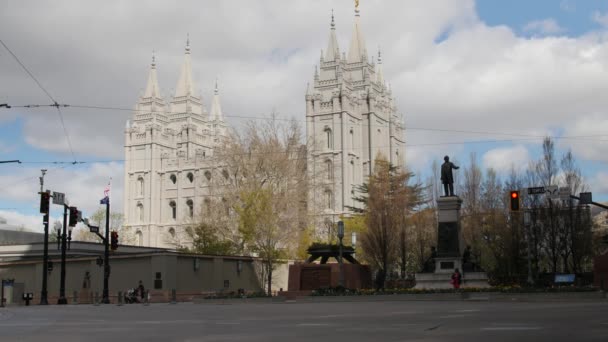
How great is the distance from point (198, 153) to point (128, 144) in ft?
43.7

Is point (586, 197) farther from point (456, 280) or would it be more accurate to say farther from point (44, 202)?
point (44, 202)

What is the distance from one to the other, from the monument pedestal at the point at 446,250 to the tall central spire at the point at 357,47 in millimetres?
87707

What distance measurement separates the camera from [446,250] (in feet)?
107

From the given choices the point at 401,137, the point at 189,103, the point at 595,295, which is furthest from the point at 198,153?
the point at 595,295

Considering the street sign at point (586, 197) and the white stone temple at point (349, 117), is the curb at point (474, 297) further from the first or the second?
the white stone temple at point (349, 117)

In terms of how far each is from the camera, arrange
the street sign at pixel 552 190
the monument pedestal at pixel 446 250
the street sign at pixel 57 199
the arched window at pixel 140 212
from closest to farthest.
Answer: the street sign at pixel 552 190
the monument pedestal at pixel 446 250
the street sign at pixel 57 199
the arched window at pixel 140 212

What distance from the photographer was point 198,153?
436 feet

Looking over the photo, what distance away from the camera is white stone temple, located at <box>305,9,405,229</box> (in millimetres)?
108500

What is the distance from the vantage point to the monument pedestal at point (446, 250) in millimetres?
32500

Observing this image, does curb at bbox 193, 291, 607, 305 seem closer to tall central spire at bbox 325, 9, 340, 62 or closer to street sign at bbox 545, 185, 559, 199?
street sign at bbox 545, 185, 559, 199

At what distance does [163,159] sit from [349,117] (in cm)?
3858

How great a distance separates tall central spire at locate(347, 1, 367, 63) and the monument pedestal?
288ft

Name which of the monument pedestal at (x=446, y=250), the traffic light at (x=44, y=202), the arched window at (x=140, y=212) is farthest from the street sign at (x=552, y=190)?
the arched window at (x=140, y=212)

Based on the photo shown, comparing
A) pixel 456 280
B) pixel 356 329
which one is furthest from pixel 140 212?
pixel 356 329
